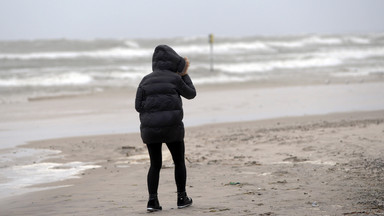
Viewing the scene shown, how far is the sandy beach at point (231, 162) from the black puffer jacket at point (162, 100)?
77cm

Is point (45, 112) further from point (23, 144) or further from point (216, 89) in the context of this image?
point (216, 89)

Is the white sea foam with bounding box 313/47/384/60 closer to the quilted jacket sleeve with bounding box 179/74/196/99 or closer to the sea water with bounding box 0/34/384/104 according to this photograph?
the sea water with bounding box 0/34/384/104

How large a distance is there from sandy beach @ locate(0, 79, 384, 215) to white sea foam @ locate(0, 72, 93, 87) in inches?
366

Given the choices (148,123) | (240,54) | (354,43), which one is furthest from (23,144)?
(354,43)

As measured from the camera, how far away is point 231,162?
8070 mm

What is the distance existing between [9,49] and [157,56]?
124 ft

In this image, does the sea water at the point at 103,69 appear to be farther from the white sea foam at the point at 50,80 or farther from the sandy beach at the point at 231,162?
the sandy beach at the point at 231,162

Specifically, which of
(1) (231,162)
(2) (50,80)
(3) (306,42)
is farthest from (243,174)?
(3) (306,42)

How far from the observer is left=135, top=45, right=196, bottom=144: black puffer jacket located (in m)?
5.08

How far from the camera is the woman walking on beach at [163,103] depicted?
5090mm

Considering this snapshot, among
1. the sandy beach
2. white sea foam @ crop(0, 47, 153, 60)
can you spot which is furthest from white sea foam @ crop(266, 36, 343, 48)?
the sandy beach

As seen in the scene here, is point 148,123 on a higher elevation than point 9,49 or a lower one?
lower

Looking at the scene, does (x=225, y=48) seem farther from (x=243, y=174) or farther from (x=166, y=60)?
(x=166, y=60)

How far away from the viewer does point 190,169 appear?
765cm
